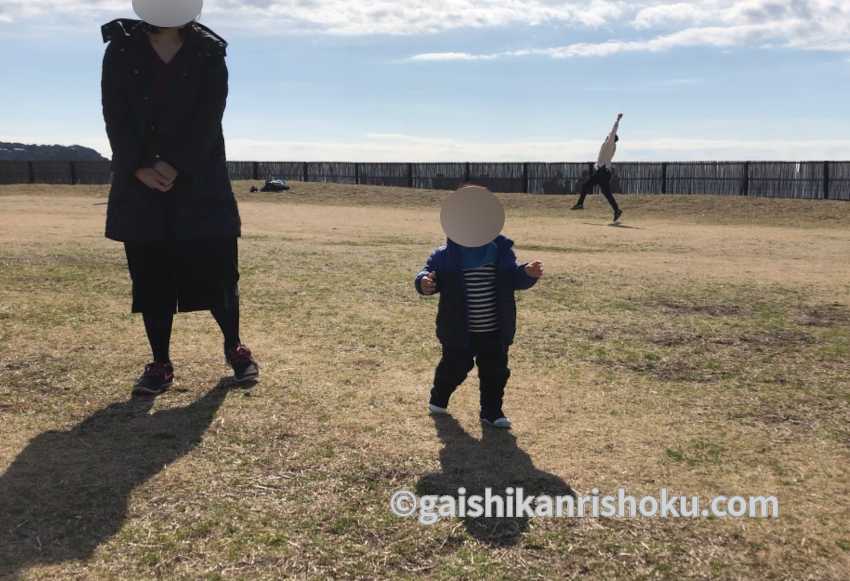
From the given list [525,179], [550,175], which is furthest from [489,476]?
[525,179]

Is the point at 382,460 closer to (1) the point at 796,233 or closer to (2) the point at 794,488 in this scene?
(2) the point at 794,488

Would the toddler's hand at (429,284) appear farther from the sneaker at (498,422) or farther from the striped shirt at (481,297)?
the sneaker at (498,422)

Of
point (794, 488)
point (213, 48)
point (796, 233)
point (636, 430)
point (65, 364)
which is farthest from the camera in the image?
point (796, 233)

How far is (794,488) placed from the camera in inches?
112

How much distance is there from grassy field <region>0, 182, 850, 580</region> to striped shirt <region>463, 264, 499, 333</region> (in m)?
0.44

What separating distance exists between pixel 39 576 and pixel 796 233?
1481 centimetres

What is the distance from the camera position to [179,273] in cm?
383

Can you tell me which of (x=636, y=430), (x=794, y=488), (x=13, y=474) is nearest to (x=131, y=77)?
(x=13, y=474)

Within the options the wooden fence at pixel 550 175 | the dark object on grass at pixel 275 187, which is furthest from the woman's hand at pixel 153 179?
the dark object on grass at pixel 275 187

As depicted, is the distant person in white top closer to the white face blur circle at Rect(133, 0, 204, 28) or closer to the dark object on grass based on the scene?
the dark object on grass

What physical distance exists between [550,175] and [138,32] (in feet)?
95.5

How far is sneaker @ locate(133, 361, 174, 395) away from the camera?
374 centimetres

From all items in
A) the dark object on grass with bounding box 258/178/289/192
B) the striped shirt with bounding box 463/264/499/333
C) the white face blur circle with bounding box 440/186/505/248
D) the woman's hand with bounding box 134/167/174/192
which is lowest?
the striped shirt with bounding box 463/264/499/333

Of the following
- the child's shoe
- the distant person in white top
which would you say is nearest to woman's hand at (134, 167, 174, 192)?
the child's shoe
